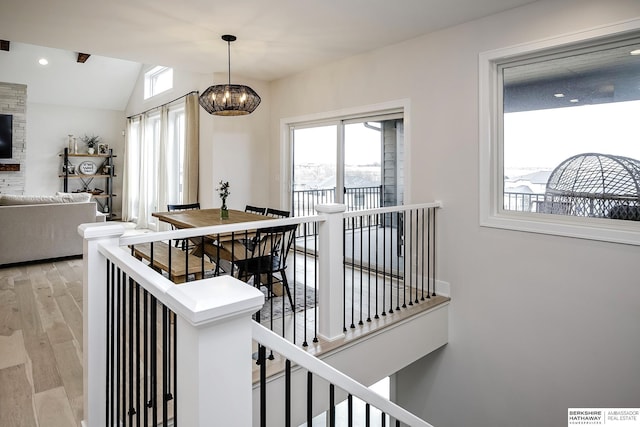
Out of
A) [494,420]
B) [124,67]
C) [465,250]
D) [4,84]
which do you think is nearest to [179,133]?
[124,67]

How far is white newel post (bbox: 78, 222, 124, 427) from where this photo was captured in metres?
1.66

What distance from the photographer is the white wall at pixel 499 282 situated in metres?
2.80

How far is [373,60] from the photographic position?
430 centimetres

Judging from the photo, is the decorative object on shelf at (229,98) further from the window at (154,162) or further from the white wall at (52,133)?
the white wall at (52,133)

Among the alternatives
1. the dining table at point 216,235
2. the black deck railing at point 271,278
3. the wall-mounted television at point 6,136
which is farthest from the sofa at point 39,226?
the wall-mounted television at point 6,136

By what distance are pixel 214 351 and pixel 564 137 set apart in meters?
3.26

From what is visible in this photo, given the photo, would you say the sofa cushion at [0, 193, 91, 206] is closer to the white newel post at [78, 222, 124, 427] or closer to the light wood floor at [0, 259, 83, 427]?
the light wood floor at [0, 259, 83, 427]

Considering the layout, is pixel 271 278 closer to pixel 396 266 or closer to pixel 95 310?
pixel 95 310

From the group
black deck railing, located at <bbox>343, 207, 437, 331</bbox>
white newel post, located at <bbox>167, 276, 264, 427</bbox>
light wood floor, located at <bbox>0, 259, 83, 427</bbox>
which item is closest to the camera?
white newel post, located at <bbox>167, 276, 264, 427</bbox>

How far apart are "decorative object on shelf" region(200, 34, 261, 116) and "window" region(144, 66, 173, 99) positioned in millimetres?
4050

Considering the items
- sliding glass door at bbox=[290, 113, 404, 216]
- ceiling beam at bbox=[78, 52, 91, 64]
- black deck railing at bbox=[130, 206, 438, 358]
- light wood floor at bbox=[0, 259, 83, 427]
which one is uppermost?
ceiling beam at bbox=[78, 52, 91, 64]

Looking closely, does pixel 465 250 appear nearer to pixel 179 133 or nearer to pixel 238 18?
pixel 238 18

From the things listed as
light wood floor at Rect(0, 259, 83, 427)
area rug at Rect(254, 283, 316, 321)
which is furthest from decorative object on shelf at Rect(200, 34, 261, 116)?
light wood floor at Rect(0, 259, 83, 427)

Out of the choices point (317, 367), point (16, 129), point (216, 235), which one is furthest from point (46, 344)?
point (16, 129)
